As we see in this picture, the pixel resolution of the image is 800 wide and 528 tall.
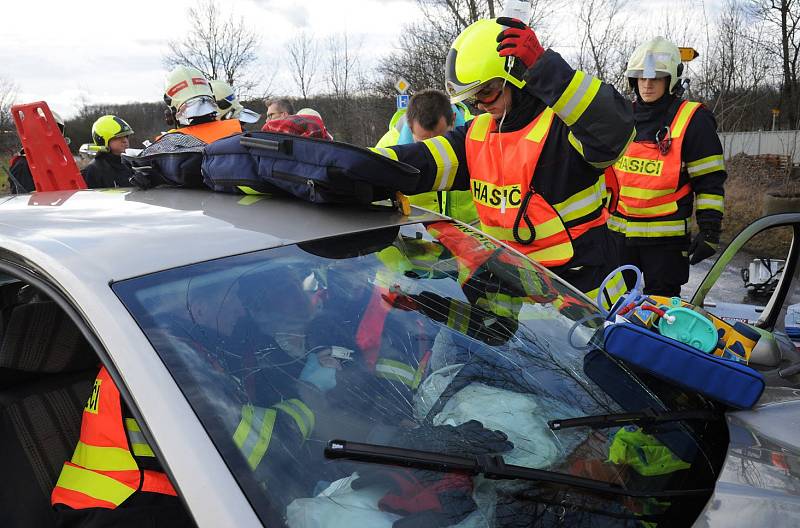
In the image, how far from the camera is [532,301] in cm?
174

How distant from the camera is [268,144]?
1.80 m

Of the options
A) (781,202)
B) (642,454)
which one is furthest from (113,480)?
(781,202)

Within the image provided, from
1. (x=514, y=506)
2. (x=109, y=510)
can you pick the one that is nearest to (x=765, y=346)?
(x=514, y=506)

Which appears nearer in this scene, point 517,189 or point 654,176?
point 517,189

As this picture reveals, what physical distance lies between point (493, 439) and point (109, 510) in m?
0.87

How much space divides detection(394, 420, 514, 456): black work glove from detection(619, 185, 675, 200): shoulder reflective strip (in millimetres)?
3098

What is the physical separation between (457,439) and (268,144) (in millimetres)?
1079

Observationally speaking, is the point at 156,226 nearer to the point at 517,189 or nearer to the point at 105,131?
the point at 517,189

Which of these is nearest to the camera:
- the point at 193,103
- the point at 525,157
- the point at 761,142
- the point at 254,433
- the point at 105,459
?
the point at 254,433

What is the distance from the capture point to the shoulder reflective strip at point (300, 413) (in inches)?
43.8

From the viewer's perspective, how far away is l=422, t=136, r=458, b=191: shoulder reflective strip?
8.41ft

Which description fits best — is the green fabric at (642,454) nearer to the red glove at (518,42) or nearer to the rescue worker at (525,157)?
the rescue worker at (525,157)

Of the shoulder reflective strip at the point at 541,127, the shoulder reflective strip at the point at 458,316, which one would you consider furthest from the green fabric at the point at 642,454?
the shoulder reflective strip at the point at 541,127

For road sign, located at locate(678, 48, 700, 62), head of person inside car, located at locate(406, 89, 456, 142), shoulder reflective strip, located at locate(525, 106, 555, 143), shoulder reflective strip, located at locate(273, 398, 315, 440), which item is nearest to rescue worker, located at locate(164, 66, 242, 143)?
Answer: head of person inside car, located at locate(406, 89, 456, 142)
